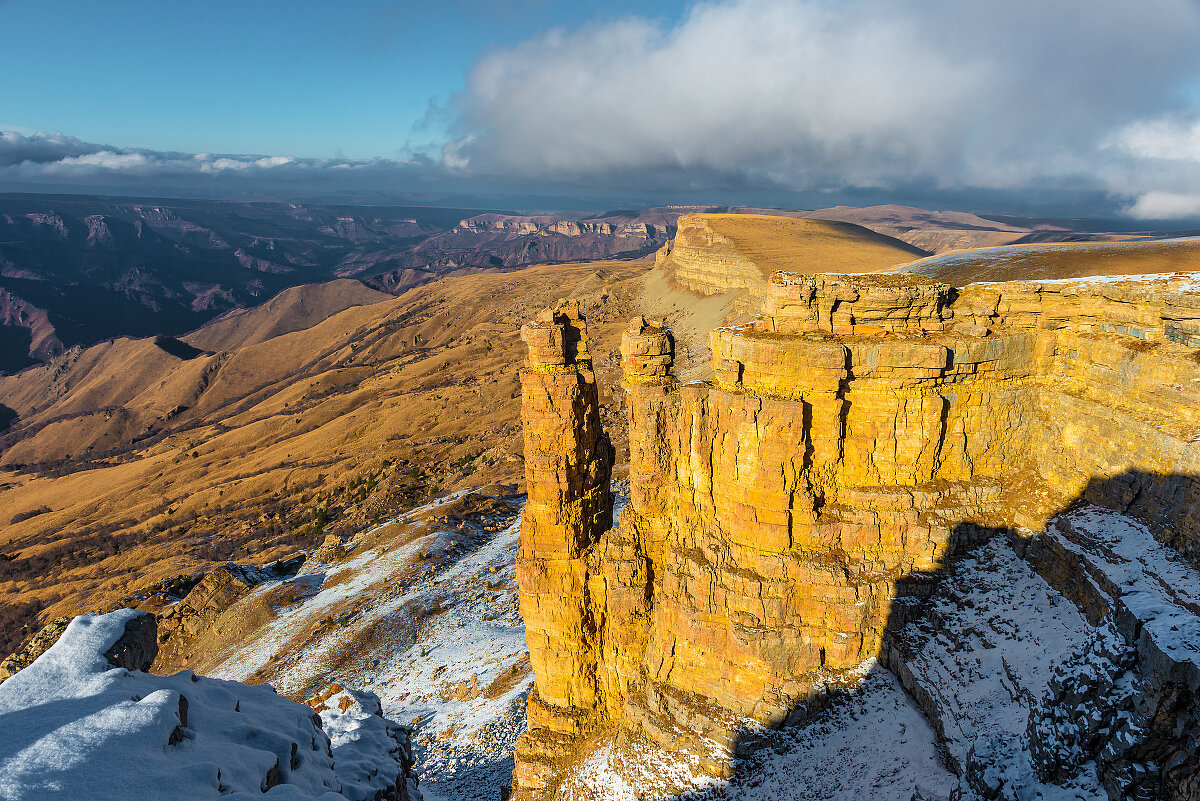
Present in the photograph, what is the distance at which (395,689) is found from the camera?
29.1m

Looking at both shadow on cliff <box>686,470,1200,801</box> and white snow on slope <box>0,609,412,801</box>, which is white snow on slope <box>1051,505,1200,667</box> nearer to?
shadow on cliff <box>686,470,1200,801</box>

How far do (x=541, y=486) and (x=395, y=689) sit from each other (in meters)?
16.1

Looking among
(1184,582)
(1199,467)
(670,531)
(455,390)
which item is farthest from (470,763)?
(455,390)

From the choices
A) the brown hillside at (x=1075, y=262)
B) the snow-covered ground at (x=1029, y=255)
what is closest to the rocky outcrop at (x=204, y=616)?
the brown hillside at (x=1075, y=262)

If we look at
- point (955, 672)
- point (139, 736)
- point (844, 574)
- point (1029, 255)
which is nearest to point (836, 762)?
point (955, 672)

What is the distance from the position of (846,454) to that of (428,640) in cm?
2493

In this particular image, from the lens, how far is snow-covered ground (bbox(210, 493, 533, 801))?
2483cm

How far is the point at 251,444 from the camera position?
8050cm

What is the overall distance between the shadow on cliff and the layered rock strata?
410 millimetres

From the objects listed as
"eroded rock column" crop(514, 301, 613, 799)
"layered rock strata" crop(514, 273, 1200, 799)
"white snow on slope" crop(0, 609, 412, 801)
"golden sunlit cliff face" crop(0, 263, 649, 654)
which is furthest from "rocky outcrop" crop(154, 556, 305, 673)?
"white snow on slope" crop(0, 609, 412, 801)

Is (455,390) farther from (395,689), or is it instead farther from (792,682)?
(792,682)

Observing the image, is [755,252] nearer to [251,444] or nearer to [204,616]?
[251,444]

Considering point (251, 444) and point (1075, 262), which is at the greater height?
point (1075, 262)

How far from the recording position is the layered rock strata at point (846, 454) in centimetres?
1708
